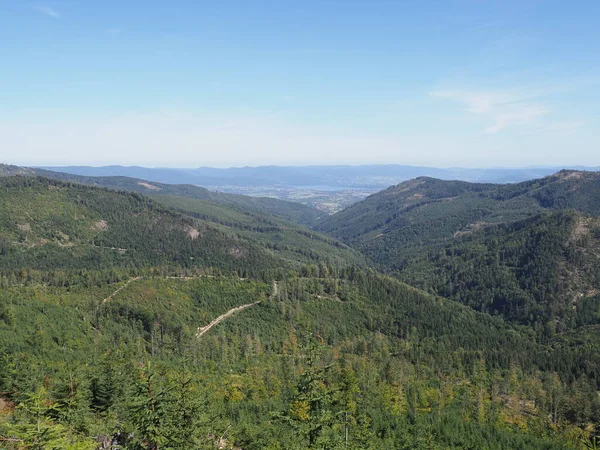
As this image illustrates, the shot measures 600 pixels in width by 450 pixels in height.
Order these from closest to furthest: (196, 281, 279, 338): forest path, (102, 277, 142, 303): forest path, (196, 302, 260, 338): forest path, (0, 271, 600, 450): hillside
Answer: (0, 271, 600, 450): hillside → (102, 277, 142, 303): forest path → (196, 302, 260, 338): forest path → (196, 281, 279, 338): forest path

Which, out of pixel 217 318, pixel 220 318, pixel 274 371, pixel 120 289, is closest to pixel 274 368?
pixel 274 371

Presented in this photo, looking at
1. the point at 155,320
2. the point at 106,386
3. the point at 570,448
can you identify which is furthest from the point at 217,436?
the point at 155,320

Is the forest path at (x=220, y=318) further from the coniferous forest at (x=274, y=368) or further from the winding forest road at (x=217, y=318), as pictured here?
the coniferous forest at (x=274, y=368)

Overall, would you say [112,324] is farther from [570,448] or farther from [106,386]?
[570,448]

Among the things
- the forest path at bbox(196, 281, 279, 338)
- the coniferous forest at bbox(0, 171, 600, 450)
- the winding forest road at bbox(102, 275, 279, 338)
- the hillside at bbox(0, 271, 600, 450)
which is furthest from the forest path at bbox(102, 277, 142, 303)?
the forest path at bbox(196, 281, 279, 338)

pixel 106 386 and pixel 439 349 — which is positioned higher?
pixel 106 386

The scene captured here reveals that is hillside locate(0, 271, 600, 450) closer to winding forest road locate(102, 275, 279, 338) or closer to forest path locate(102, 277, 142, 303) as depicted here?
forest path locate(102, 277, 142, 303)

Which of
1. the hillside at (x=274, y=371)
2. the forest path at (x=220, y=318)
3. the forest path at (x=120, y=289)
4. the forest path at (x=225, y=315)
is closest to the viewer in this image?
the hillside at (x=274, y=371)

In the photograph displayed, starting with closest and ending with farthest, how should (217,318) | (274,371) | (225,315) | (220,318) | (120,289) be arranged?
(274,371) < (120,289) < (220,318) < (217,318) < (225,315)

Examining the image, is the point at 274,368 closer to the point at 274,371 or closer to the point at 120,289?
the point at 274,371

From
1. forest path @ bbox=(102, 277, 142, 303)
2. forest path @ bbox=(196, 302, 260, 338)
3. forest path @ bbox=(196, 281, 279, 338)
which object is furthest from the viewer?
forest path @ bbox=(196, 281, 279, 338)

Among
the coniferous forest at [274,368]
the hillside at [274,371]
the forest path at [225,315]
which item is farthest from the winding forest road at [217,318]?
the hillside at [274,371]
